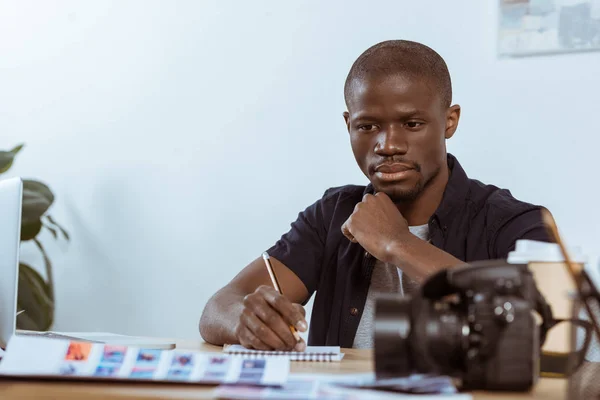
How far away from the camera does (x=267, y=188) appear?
8.33 feet

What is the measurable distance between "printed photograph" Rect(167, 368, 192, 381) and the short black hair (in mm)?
954

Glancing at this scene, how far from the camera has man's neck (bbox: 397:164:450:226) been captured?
1.76m

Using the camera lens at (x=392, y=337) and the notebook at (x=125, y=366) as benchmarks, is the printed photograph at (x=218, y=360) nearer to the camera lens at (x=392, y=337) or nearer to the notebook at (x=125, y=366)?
the notebook at (x=125, y=366)

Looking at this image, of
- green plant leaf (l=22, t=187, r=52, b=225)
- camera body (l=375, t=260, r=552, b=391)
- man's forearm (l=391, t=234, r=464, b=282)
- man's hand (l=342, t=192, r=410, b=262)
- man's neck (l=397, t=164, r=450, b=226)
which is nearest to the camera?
camera body (l=375, t=260, r=552, b=391)

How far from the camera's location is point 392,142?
1.64m

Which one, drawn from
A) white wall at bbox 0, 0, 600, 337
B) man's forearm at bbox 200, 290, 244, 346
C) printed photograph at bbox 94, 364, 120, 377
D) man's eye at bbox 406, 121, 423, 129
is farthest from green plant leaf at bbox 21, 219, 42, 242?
printed photograph at bbox 94, 364, 120, 377

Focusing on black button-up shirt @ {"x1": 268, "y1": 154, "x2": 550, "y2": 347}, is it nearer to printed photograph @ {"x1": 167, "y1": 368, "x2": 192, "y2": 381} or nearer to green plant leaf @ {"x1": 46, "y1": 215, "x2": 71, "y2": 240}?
printed photograph @ {"x1": 167, "y1": 368, "x2": 192, "y2": 381}

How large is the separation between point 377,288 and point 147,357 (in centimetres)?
86

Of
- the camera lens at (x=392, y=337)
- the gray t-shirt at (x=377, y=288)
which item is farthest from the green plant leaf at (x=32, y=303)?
the camera lens at (x=392, y=337)

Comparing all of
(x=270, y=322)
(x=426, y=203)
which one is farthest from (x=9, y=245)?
(x=426, y=203)

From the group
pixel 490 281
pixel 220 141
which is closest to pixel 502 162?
pixel 220 141

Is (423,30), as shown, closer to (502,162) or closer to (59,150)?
(502,162)

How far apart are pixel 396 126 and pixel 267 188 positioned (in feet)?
3.12

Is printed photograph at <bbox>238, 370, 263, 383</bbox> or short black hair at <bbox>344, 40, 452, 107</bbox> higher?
short black hair at <bbox>344, 40, 452, 107</bbox>
